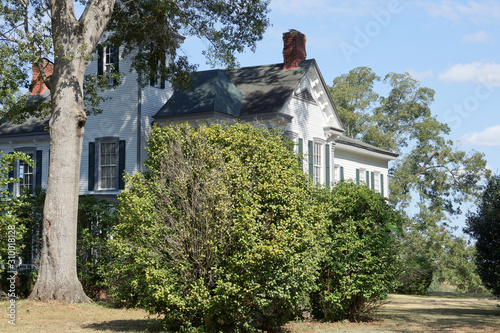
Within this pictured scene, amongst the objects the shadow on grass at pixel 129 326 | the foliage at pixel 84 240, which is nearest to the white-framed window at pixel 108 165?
the foliage at pixel 84 240

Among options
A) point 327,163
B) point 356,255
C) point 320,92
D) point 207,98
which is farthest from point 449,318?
point 320,92

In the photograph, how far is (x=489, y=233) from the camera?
52.4 feet

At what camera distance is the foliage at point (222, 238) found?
9812 millimetres

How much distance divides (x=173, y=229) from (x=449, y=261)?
36881 mm

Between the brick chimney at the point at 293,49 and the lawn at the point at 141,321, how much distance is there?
1362 centimetres

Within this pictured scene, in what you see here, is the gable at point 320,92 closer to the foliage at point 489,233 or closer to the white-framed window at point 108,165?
the white-framed window at point 108,165

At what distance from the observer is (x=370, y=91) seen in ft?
167

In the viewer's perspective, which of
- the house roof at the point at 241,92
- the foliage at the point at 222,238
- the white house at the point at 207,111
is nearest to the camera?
the foliage at the point at 222,238

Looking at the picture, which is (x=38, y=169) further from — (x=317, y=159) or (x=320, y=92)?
(x=320, y=92)

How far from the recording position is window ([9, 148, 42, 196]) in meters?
27.4

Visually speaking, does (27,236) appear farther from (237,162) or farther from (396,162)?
(396,162)

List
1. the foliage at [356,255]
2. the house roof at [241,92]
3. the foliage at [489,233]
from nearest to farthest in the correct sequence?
the foliage at [356,255] < the foliage at [489,233] < the house roof at [241,92]

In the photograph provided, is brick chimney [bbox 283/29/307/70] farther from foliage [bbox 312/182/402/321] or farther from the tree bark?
foliage [bbox 312/182/402/321]

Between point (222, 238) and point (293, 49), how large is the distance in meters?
18.0
